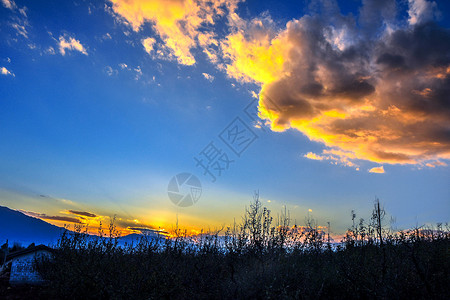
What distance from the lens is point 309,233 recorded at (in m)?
19.9

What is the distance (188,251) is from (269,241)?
19.1 ft

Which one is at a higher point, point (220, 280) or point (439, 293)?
point (439, 293)

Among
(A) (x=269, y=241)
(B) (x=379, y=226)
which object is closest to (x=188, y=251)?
(A) (x=269, y=241)

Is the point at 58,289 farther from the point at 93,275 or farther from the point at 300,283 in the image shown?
the point at 300,283

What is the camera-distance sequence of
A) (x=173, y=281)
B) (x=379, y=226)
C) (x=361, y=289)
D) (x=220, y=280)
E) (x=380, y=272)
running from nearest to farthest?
(x=361, y=289) < (x=380, y=272) < (x=173, y=281) < (x=220, y=280) < (x=379, y=226)

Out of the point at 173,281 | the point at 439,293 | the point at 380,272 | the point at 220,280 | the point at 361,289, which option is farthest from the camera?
the point at 220,280

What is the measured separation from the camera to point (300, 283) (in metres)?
11.4

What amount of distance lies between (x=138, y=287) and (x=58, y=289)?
5684mm

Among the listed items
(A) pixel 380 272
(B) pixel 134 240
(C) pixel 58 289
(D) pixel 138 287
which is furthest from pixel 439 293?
(C) pixel 58 289

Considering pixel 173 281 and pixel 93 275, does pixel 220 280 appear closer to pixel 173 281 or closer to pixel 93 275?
pixel 173 281

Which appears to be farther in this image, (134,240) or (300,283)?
(134,240)

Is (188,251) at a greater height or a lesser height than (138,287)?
greater

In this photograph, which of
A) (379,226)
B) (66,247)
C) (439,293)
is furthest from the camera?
(379,226)

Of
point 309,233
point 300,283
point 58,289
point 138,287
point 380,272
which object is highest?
point 309,233
